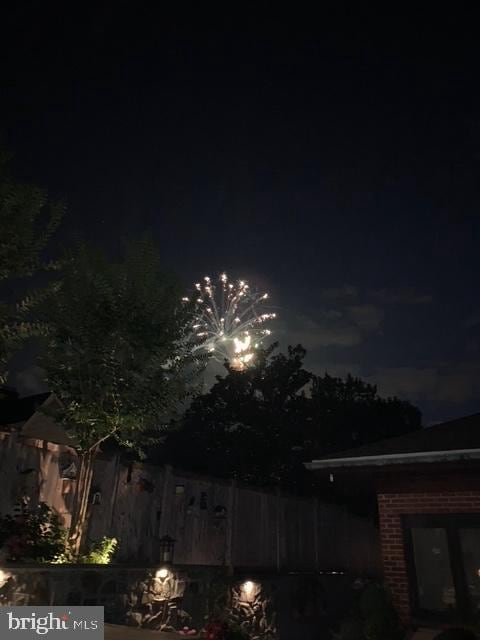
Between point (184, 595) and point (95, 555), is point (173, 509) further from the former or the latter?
point (95, 555)

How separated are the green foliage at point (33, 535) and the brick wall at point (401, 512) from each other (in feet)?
19.3

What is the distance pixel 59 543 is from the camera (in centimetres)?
846

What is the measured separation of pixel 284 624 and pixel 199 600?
270cm

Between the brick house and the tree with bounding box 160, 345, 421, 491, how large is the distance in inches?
575

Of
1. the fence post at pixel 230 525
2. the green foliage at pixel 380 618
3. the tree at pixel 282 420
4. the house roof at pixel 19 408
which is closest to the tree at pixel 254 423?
the tree at pixel 282 420

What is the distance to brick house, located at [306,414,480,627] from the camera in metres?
8.56

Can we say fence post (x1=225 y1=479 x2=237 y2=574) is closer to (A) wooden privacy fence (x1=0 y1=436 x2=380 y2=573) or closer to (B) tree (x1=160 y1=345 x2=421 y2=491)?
(A) wooden privacy fence (x1=0 y1=436 x2=380 y2=573)

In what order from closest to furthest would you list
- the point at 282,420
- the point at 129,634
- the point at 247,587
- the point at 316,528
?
the point at 129,634 → the point at 247,587 → the point at 316,528 → the point at 282,420

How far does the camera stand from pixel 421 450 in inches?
334

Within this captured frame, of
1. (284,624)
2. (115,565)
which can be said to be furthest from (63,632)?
(284,624)

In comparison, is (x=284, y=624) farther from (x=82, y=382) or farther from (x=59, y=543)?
(x=82, y=382)

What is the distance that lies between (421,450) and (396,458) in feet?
1.47

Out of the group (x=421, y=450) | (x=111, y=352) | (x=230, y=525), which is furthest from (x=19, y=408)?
(x=421, y=450)

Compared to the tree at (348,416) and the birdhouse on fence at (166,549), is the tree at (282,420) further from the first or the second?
the birdhouse on fence at (166,549)
